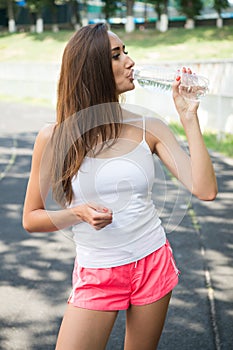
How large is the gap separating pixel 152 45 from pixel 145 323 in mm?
38767

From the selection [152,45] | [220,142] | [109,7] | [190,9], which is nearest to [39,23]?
[109,7]

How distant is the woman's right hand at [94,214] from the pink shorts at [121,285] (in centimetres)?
24

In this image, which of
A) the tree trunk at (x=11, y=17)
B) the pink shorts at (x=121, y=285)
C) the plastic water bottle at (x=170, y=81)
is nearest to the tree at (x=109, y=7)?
the tree trunk at (x=11, y=17)

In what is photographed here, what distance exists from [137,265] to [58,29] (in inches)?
2044

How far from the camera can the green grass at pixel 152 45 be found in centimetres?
3588

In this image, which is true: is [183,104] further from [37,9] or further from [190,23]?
[37,9]

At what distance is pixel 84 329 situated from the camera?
2.25 m

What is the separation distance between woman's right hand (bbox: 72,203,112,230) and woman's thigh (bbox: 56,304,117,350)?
351mm

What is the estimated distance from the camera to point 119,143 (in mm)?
2258

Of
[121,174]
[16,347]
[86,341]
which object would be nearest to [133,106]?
[121,174]

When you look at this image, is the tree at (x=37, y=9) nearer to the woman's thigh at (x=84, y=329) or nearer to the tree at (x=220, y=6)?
the tree at (x=220, y=6)

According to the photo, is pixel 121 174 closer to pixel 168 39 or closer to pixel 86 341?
pixel 86 341

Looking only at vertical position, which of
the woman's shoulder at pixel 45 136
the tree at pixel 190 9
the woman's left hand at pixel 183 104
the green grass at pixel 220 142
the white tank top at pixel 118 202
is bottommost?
the tree at pixel 190 9

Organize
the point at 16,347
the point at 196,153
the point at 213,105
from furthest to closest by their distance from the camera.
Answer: the point at 213,105 → the point at 16,347 → the point at 196,153
